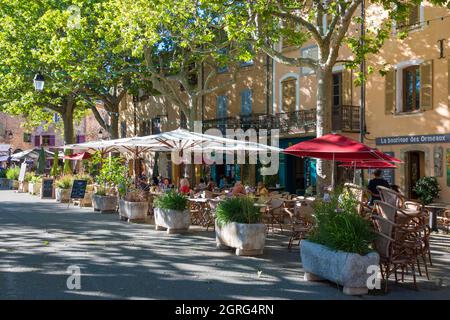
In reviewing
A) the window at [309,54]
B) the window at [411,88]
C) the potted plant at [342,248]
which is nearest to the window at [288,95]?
the window at [309,54]

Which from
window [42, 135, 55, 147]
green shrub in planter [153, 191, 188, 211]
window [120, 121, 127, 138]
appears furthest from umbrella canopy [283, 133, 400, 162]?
window [42, 135, 55, 147]


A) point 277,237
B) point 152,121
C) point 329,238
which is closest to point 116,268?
point 329,238

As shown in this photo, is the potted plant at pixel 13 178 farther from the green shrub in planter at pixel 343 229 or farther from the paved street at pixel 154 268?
the green shrub in planter at pixel 343 229

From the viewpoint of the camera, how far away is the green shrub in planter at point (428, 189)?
703 inches

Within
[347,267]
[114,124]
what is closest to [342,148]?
[347,267]

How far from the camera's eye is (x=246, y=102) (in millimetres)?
27828

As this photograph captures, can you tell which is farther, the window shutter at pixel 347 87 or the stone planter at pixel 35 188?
the stone planter at pixel 35 188

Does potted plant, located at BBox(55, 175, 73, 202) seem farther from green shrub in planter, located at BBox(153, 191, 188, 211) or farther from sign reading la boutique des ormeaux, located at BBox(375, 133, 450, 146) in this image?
sign reading la boutique des ormeaux, located at BBox(375, 133, 450, 146)

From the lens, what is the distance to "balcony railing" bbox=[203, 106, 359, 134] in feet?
69.7

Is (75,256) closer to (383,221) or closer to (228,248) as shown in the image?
(228,248)

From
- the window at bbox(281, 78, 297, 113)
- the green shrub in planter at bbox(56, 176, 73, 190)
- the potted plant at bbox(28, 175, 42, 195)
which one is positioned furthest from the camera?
the potted plant at bbox(28, 175, 42, 195)

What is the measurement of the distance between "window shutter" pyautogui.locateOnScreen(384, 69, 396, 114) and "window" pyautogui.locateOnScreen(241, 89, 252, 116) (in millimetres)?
8695

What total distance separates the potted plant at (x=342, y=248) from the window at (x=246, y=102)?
67.2 ft
